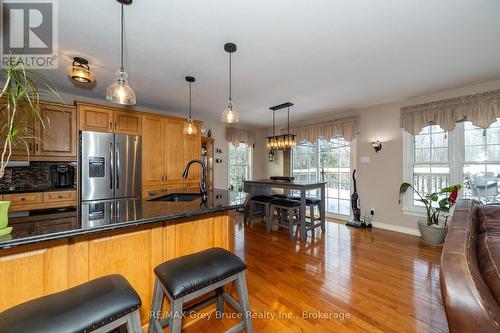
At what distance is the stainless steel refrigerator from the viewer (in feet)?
9.78

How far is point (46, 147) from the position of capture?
2867 millimetres

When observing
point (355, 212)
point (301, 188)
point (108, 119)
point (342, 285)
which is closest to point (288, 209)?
point (301, 188)

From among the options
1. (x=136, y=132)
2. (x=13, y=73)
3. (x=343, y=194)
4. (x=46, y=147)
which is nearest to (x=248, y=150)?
(x=343, y=194)

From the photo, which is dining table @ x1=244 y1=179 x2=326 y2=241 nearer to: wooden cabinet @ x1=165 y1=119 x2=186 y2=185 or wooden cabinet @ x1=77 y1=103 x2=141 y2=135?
wooden cabinet @ x1=165 y1=119 x2=186 y2=185

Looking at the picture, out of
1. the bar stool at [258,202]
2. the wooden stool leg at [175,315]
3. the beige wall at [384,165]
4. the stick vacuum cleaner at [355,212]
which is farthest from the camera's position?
the stick vacuum cleaner at [355,212]

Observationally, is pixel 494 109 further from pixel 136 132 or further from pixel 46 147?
pixel 46 147

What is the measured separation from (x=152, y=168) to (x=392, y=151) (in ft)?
14.4

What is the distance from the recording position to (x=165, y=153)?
12.3ft

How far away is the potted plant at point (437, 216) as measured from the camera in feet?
10.1

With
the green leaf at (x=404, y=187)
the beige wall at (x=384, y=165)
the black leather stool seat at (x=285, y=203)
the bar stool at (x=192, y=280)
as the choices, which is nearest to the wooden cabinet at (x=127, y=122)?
the black leather stool seat at (x=285, y=203)

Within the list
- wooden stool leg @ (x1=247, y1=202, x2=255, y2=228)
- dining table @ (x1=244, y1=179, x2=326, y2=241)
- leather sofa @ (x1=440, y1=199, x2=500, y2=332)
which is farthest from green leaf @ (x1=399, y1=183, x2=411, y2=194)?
leather sofa @ (x1=440, y1=199, x2=500, y2=332)

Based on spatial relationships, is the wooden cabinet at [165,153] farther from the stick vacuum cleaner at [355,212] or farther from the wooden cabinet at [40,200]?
the stick vacuum cleaner at [355,212]

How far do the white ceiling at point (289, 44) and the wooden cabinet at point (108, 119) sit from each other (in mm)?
359

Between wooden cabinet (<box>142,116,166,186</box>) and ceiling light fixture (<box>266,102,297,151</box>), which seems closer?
wooden cabinet (<box>142,116,166,186</box>)
